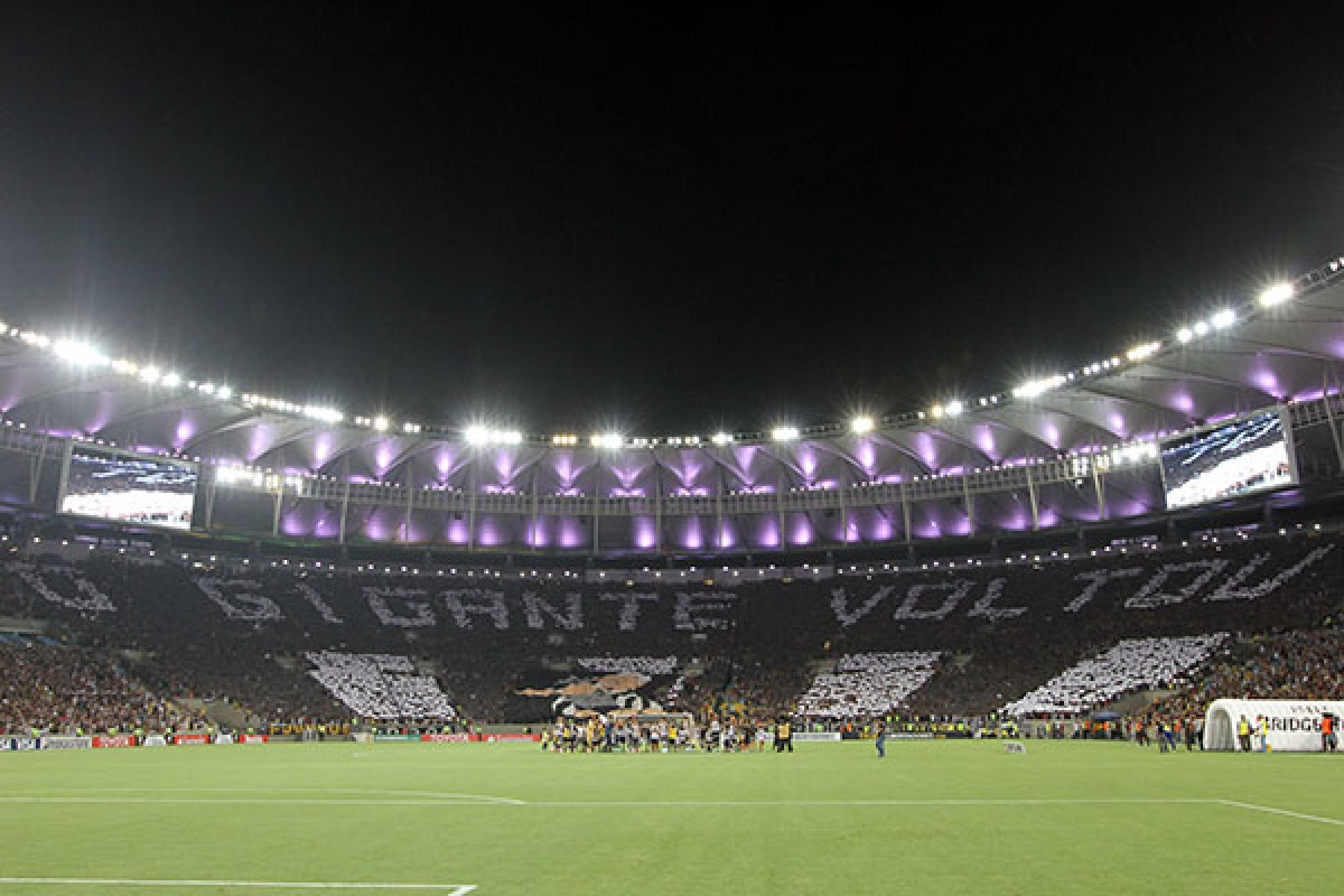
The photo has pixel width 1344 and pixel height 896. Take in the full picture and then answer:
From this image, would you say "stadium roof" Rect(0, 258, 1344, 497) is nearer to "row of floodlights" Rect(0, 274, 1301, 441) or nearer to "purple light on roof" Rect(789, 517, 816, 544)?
"row of floodlights" Rect(0, 274, 1301, 441)

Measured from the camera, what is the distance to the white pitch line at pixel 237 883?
809 centimetres

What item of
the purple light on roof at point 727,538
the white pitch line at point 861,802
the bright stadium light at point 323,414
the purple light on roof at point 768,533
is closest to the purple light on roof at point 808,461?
the purple light on roof at point 768,533

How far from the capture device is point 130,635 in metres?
56.5

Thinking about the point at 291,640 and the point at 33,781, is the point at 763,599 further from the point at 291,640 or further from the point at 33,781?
the point at 33,781

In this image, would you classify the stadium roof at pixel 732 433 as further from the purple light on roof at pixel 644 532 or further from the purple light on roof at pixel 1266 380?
the purple light on roof at pixel 644 532

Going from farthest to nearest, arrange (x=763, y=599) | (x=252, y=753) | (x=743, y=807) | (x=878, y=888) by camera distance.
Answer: (x=763, y=599) < (x=252, y=753) < (x=743, y=807) < (x=878, y=888)

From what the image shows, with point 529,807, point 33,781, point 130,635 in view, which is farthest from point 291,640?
point 529,807

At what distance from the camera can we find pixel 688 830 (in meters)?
12.1

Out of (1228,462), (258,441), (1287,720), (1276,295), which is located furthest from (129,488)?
(1228,462)

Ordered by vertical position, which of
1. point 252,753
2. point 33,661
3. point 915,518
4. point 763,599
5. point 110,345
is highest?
point 110,345

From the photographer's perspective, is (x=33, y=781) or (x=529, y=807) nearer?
(x=529, y=807)

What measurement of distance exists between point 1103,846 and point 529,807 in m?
9.13

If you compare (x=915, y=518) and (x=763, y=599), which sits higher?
(x=915, y=518)

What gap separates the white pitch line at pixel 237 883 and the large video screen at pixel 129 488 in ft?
189
